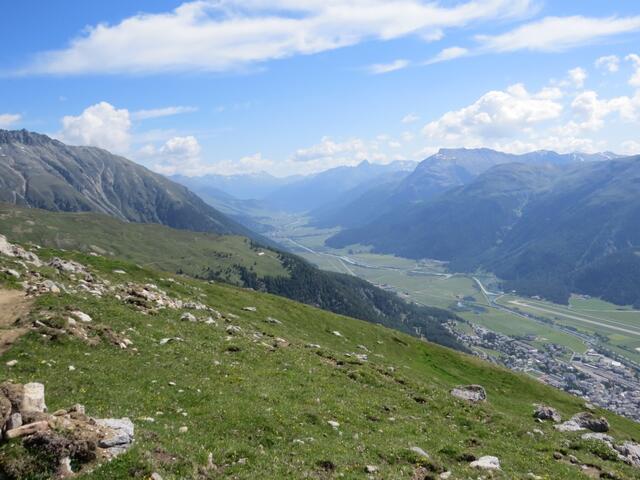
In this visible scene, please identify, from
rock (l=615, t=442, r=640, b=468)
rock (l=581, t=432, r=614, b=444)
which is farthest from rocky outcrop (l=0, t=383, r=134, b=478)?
rock (l=581, t=432, r=614, b=444)

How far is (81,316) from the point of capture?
3459 cm

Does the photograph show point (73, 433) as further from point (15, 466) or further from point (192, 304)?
point (192, 304)

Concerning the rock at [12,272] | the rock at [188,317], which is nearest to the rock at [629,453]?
the rock at [188,317]

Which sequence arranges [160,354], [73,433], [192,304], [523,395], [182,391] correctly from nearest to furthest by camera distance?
[73,433] → [182,391] → [160,354] → [192,304] → [523,395]

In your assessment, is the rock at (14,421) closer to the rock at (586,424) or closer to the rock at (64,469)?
the rock at (64,469)

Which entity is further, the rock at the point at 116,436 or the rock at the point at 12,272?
the rock at the point at 12,272

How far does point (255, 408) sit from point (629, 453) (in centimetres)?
2608

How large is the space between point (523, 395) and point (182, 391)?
5290cm

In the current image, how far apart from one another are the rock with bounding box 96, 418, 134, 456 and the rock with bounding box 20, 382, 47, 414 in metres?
2.17

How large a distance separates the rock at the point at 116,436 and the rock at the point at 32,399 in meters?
2.17

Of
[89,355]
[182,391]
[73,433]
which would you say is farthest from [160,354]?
[73,433]

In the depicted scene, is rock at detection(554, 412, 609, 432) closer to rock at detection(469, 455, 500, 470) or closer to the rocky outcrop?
rock at detection(469, 455, 500, 470)

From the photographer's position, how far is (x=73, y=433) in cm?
1600

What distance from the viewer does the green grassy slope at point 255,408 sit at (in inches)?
764
